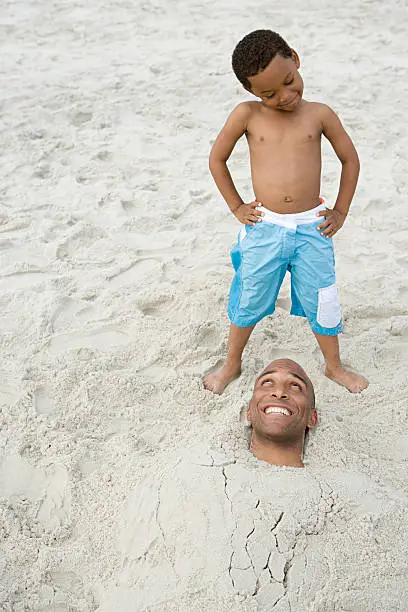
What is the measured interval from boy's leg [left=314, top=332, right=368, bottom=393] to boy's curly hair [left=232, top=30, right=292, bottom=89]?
1.09 m

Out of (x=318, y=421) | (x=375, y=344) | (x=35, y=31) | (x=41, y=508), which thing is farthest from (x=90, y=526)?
(x=35, y=31)

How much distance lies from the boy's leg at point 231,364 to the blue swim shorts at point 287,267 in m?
0.06

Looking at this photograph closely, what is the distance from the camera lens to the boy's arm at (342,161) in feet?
7.88

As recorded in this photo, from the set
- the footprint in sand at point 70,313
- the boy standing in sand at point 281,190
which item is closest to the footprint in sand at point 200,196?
the footprint in sand at point 70,313

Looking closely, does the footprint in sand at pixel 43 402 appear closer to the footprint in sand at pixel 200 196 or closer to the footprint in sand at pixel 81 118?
the footprint in sand at pixel 200 196

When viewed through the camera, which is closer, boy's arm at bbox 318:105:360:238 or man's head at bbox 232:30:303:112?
man's head at bbox 232:30:303:112

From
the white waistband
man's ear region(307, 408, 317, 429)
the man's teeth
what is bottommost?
man's ear region(307, 408, 317, 429)

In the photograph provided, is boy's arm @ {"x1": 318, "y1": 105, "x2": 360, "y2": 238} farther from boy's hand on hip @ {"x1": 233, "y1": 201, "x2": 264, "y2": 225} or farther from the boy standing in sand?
boy's hand on hip @ {"x1": 233, "y1": 201, "x2": 264, "y2": 225}

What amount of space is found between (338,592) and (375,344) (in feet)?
4.45

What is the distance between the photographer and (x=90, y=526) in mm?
2193

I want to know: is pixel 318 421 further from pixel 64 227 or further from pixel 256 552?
pixel 64 227

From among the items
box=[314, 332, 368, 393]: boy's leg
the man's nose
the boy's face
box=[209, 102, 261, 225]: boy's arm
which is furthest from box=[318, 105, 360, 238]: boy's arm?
the man's nose

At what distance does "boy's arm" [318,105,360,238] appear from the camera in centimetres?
240

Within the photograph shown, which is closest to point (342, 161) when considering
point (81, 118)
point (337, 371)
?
point (337, 371)
